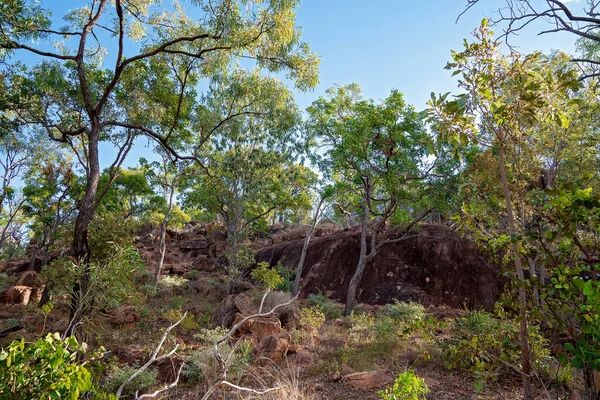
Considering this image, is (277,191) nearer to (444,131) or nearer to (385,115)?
(385,115)

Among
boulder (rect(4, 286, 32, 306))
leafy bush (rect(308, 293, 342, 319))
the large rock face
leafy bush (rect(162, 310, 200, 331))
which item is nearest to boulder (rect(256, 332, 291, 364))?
leafy bush (rect(162, 310, 200, 331))

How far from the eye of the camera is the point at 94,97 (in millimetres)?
11391

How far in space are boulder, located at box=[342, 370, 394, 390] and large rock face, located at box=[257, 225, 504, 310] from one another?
9.46 meters

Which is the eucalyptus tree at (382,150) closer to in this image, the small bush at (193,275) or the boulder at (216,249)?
the small bush at (193,275)

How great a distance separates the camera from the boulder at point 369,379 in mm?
5121

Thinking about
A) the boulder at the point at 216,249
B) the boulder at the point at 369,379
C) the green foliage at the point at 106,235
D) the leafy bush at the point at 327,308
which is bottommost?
the boulder at the point at 369,379

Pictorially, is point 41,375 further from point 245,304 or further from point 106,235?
point 245,304

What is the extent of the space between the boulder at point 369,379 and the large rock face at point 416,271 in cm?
946

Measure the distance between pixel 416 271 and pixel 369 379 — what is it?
11.9 meters

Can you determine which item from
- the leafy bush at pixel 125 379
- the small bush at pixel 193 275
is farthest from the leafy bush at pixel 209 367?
the small bush at pixel 193 275

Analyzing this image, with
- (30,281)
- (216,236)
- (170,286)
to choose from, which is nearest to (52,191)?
(30,281)

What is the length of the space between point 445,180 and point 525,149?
8.32 meters

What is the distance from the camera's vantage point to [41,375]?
189cm

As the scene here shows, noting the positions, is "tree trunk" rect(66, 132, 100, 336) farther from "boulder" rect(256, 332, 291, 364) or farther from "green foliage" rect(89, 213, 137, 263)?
"boulder" rect(256, 332, 291, 364)
